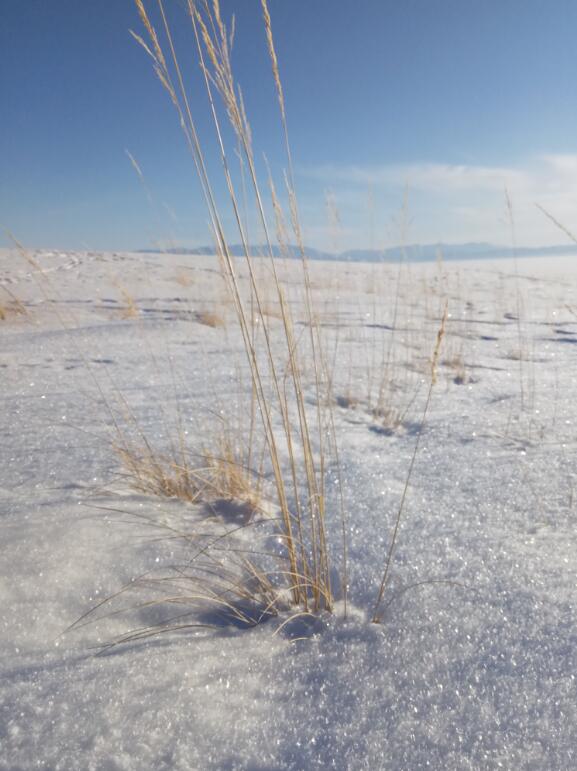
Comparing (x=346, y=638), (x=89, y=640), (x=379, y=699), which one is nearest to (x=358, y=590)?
(x=346, y=638)

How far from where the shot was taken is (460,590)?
2.48 feet

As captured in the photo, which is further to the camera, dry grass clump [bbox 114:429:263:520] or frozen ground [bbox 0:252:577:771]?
dry grass clump [bbox 114:429:263:520]

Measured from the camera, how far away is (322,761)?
20.3 inches

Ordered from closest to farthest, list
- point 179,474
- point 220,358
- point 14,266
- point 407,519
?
point 407,519, point 179,474, point 220,358, point 14,266

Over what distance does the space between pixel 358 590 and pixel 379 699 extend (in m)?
0.20

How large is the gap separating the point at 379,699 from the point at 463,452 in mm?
801

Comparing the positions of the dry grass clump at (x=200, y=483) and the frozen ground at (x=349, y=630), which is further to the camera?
the dry grass clump at (x=200, y=483)

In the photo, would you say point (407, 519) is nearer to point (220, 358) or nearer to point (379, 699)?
point (379, 699)

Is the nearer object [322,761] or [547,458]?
[322,761]

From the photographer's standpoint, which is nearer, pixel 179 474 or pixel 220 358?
pixel 179 474

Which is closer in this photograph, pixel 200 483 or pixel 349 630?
pixel 349 630

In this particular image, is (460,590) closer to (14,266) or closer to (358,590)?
(358,590)

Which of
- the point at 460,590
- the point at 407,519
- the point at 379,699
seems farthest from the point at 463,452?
the point at 379,699

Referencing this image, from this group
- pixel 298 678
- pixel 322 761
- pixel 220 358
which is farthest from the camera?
pixel 220 358
